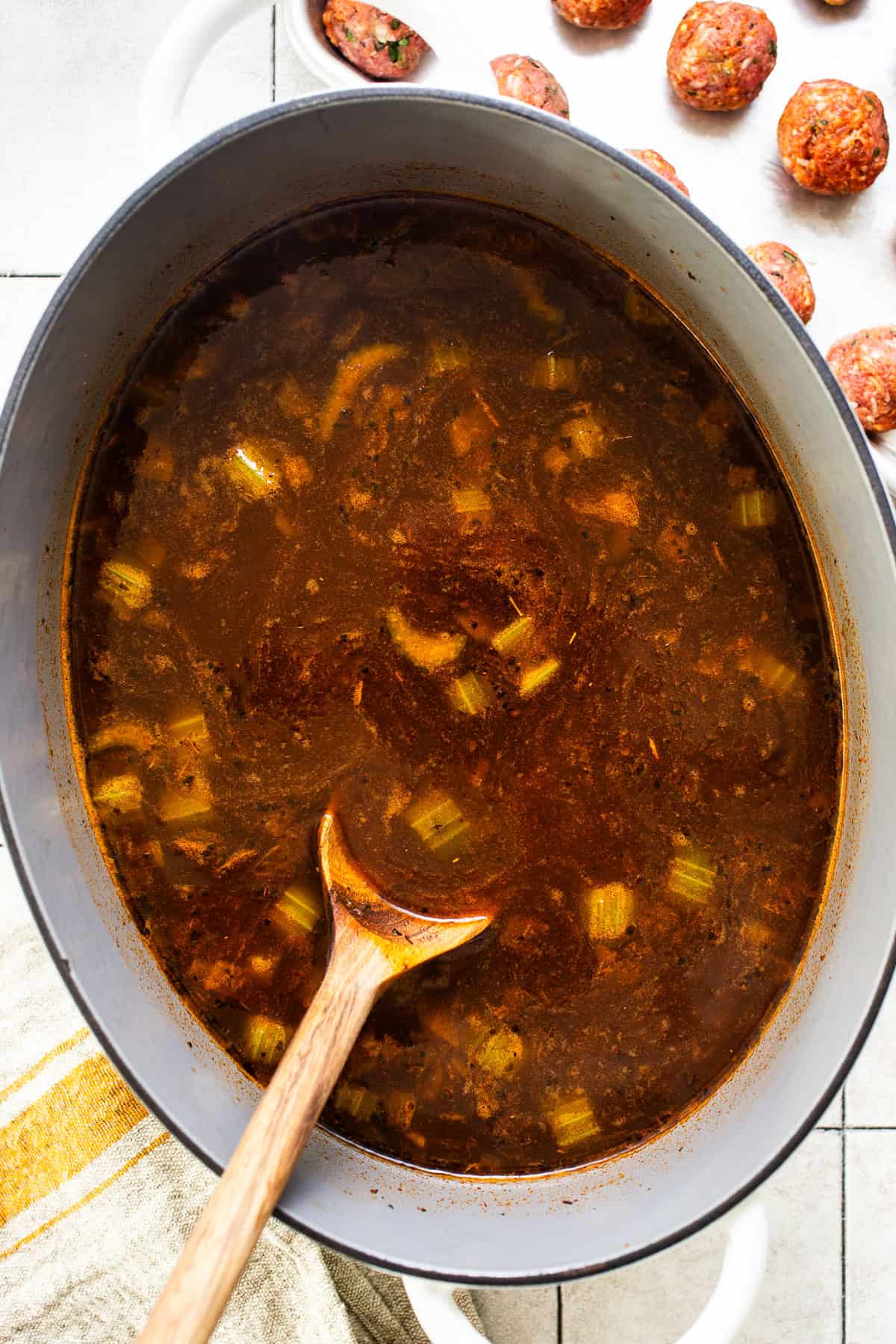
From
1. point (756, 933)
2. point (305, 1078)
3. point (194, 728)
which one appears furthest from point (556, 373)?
point (305, 1078)

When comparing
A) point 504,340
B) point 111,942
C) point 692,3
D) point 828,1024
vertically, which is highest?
point 692,3

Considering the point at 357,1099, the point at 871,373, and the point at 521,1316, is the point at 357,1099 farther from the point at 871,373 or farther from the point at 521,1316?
the point at 871,373

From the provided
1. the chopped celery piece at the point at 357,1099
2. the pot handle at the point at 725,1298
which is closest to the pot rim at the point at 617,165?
the pot handle at the point at 725,1298

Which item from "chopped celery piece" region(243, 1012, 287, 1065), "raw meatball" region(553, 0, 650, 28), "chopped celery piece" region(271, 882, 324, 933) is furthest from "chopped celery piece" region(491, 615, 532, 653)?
"raw meatball" region(553, 0, 650, 28)

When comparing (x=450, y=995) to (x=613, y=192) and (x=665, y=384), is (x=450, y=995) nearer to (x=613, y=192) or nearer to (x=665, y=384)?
(x=665, y=384)

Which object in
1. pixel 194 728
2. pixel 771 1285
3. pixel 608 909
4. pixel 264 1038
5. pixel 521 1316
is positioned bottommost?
pixel 521 1316

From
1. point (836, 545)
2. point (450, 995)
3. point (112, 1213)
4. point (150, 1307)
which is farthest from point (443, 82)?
point (150, 1307)
